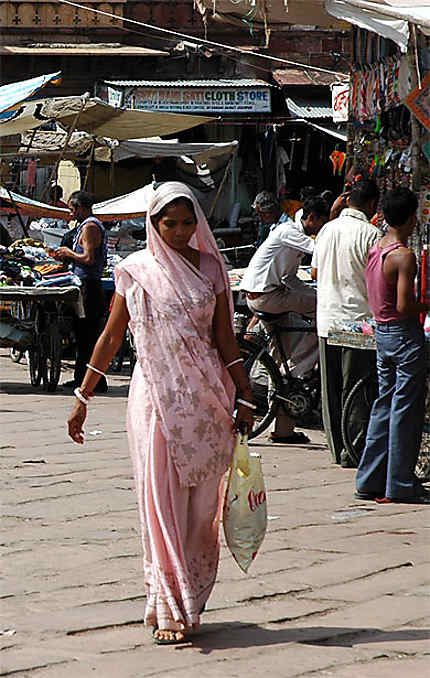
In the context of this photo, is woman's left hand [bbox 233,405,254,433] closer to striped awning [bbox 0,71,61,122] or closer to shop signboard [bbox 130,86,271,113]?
striped awning [bbox 0,71,61,122]

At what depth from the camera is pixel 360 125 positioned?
9.90 metres

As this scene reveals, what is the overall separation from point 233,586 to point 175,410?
3.54ft

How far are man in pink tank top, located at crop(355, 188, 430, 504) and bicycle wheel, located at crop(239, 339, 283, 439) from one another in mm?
1740

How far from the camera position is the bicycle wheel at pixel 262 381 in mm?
8922

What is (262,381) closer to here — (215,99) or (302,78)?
(215,99)

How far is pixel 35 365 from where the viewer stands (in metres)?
11.6

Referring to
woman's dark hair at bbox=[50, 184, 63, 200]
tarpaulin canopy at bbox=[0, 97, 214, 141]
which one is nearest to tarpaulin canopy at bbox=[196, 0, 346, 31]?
tarpaulin canopy at bbox=[0, 97, 214, 141]

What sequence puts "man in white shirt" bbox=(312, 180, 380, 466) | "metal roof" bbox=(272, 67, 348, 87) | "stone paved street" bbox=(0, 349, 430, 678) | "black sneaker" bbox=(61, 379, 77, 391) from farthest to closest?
"metal roof" bbox=(272, 67, 348, 87), "black sneaker" bbox=(61, 379, 77, 391), "man in white shirt" bbox=(312, 180, 380, 466), "stone paved street" bbox=(0, 349, 430, 678)

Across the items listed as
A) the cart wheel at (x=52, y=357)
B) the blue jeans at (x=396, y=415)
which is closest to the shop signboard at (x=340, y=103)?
the cart wheel at (x=52, y=357)

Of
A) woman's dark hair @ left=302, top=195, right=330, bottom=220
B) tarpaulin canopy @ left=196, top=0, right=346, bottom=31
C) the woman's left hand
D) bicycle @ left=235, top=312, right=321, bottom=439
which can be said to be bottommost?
bicycle @ left=235, top=312, right=321, bottom=439

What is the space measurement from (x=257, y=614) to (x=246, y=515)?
0.47 meters

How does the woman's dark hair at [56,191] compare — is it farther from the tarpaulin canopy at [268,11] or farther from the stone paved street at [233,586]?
the stone paved street at [233,586]

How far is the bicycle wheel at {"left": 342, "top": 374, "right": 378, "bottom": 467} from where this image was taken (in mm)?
7852

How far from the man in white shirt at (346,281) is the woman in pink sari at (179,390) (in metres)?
3.35
